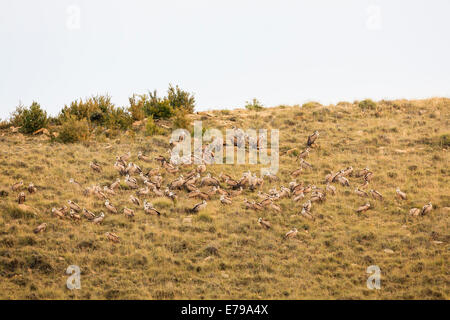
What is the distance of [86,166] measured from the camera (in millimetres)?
24953

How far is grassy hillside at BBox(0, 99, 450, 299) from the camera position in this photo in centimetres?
1463

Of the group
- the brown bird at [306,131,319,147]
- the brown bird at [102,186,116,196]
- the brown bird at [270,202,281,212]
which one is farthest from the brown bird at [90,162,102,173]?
the brown bird at [306,131,319,147]

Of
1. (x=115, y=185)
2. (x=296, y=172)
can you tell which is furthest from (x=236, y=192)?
(x=115, y=185)

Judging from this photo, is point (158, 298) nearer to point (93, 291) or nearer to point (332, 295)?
point (93, 291)

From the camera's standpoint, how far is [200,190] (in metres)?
22.2

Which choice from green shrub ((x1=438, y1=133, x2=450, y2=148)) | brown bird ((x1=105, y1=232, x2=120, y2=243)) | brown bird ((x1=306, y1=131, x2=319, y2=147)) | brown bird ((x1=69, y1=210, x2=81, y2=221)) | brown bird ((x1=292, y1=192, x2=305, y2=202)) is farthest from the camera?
brown bird ((x1=306, y1=131, x2=319, y2=147))

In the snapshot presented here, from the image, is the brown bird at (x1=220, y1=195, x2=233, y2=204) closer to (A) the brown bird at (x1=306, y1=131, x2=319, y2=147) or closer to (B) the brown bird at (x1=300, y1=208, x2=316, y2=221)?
(B) the brown bird at (x1=300, y1=208, x2=316, y2=221)

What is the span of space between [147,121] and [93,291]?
18911 millimetres

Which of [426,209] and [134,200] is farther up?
[134,200]

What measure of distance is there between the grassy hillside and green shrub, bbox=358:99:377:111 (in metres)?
9.25

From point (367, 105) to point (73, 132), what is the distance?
22185mm

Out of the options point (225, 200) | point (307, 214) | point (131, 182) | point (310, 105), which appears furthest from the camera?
point (310, 105)

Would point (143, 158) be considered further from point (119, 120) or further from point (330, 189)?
point (330, 189)
